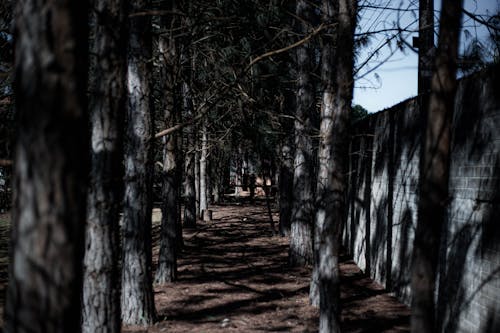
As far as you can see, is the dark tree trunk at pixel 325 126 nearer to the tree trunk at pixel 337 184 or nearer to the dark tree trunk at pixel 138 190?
the tree trunk at pixel 337 184

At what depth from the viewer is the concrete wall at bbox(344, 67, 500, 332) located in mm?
5023

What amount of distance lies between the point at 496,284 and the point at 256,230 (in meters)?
14.5

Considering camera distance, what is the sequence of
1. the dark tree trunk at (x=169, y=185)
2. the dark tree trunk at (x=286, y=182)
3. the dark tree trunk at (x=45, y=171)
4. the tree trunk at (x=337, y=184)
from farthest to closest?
the dark tree trunk at (x=286, y=182), the dark tree trunk at (x=169, y=185), the tree trunk at (x=337, y=184), the dark tree trunk at (x=45, y=171)

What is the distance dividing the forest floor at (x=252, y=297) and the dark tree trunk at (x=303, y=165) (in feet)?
1.78

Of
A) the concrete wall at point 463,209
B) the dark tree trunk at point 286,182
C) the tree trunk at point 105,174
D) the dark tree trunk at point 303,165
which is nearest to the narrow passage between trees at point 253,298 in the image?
the dark tree trunk at point 303,165

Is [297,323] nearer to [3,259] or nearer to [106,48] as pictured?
[106,48]

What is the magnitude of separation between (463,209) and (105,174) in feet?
13.5

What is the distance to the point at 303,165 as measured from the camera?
11172 millimetres

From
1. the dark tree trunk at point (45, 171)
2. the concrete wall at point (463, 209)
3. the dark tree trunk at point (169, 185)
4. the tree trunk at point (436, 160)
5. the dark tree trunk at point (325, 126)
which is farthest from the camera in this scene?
the dark tree trunk at point (169, 185)

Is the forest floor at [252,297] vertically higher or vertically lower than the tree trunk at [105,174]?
lower

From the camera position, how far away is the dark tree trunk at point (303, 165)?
35.9ft

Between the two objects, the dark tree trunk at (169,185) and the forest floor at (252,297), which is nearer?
the forest floor at (252,297)

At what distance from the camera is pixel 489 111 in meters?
5.26

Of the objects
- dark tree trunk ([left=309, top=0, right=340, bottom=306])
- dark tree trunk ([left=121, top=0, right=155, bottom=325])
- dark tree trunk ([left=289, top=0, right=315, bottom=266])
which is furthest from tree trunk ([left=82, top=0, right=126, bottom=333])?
dark tree trunk ([left=289, top=0, right=315, bottom=266])
